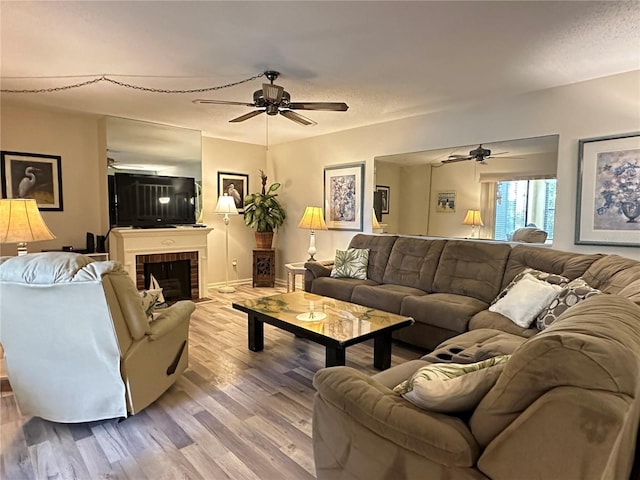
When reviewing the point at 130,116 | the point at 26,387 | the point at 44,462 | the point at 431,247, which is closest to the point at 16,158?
the point at 130,116

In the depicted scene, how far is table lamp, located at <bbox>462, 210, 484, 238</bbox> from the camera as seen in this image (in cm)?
401

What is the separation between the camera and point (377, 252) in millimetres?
4477

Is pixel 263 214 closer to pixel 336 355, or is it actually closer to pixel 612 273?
pixel 336 355

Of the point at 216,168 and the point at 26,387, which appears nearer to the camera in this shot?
the point at 26,387

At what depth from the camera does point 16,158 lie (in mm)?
4164

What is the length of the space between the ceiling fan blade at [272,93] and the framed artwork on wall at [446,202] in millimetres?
2300

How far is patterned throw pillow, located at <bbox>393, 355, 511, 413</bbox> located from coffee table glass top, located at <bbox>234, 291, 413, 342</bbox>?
1.20 meters

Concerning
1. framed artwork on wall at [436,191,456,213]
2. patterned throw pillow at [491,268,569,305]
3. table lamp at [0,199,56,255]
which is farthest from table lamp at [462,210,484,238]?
table lamp at [0,199,56,255]

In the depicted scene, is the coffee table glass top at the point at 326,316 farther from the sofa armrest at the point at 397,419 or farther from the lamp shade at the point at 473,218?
the lamp shade at the point at 473,218

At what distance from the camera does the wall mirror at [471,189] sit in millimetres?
3545

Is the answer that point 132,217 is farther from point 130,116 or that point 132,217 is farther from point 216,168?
point 216,168

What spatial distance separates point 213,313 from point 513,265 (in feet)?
11.2

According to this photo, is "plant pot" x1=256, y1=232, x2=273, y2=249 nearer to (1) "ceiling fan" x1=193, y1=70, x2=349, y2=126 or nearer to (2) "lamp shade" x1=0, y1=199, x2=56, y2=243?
(1) "ceiling fan" x1=193, y1=70, x2=349, y2=126

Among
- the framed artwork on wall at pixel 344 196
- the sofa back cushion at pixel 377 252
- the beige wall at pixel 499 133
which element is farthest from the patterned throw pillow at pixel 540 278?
the framed artwork on wall at pixel 344 196
